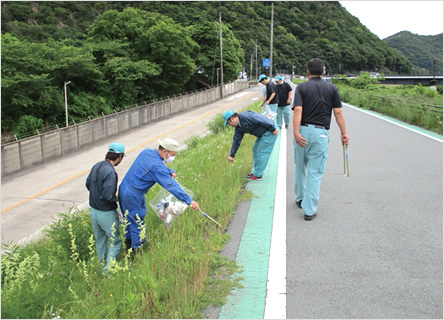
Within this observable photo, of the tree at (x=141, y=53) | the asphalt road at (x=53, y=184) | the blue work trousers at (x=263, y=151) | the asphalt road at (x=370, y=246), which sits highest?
the tree at (x=141, y=53)

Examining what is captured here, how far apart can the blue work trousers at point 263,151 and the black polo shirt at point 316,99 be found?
6.73ft

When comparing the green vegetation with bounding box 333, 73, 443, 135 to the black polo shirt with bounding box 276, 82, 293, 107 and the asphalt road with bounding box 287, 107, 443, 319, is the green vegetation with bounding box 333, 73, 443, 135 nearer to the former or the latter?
the black polo shirt with bounding box 276, 82, 293, 107

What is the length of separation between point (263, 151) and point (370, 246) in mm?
3201

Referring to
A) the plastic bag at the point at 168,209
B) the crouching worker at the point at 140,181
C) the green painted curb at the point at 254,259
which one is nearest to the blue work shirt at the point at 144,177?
the crouching worker at the point at 140,181

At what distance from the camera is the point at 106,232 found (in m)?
4.75

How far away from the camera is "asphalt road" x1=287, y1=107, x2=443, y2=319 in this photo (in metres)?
3.46

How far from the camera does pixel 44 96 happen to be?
133 ft

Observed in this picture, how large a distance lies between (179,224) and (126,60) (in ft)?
165

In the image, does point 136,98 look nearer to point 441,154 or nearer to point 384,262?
point 441,154

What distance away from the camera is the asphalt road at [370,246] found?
11.3 ft

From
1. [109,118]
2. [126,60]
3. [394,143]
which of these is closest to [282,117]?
[394,143]

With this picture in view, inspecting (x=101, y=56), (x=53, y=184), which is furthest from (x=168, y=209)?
(x=101, y=56)

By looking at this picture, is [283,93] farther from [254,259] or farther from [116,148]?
[254,259]

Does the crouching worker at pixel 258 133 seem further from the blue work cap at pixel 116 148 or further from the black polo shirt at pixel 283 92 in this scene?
the black polo shirt at pixel 283 92
